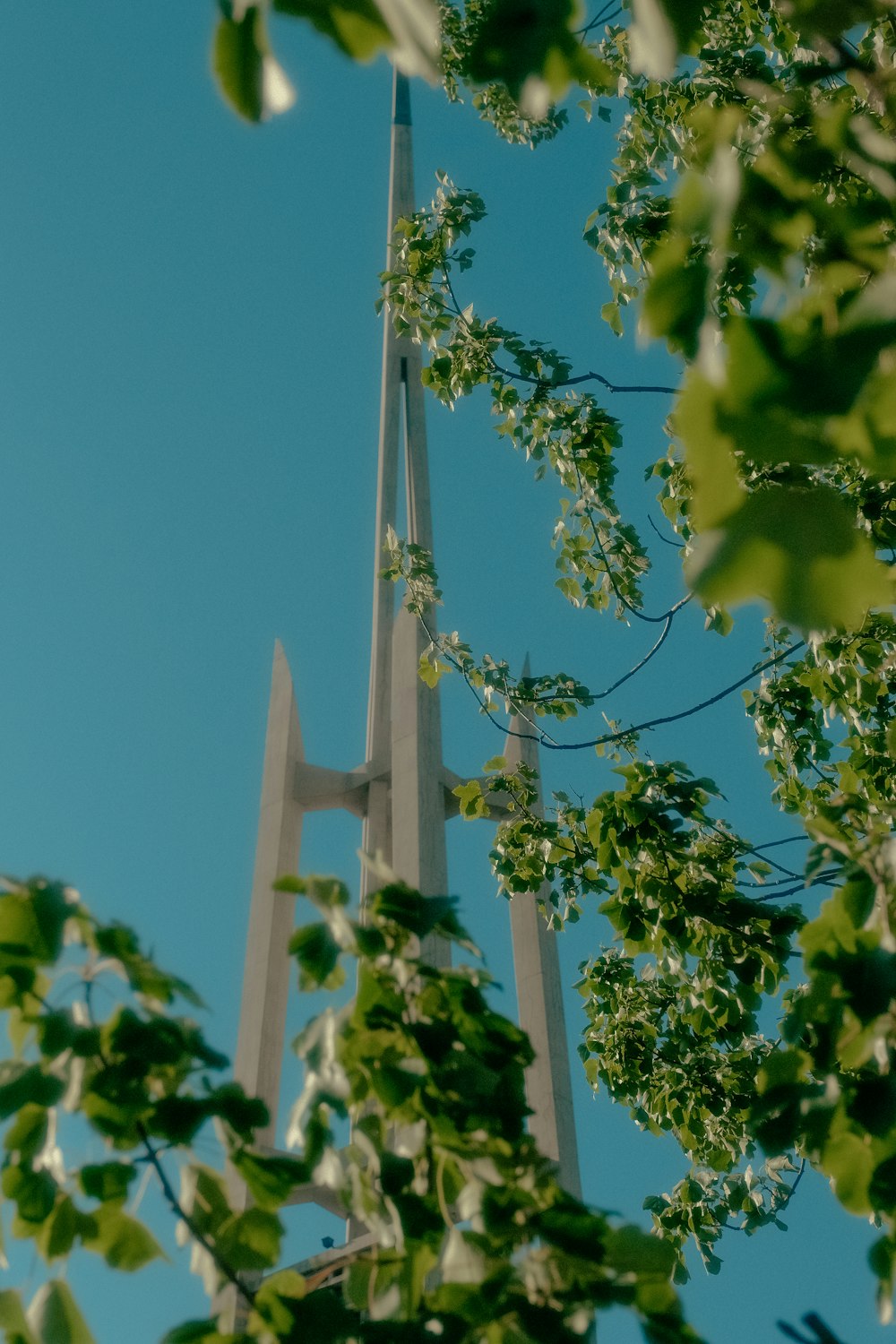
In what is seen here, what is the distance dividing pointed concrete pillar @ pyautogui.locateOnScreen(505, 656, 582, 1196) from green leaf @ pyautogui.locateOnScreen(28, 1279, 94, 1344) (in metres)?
6.87

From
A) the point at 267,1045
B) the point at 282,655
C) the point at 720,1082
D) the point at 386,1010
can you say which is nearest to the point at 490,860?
the point at 720,1082

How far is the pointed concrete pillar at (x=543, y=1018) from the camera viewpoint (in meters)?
8.74

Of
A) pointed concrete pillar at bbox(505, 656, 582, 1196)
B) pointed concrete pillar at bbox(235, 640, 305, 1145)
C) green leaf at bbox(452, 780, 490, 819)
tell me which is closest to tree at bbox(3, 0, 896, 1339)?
green leaf at bbox(452, 780, 490, 819)

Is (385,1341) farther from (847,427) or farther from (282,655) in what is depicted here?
(282,655)

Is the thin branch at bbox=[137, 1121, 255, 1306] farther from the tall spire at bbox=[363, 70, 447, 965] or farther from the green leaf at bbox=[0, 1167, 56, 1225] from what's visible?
the tall spire at bbox=[363, 70, 447, 965]

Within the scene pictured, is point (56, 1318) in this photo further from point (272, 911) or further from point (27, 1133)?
point (272, 911)

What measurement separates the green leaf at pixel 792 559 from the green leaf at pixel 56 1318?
1.26 meters

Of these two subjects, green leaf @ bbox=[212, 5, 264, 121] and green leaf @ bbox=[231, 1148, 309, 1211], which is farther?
green leaf @ bbox=[231, 1148, 309, 1211]

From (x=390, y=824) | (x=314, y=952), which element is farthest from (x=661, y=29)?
(x=390, y=824)

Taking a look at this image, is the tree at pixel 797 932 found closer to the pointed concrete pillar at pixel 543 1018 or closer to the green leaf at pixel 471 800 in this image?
the green leaf at pixel 471 800

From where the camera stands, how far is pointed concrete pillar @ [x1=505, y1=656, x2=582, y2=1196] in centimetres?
874

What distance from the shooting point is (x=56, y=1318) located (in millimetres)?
1514

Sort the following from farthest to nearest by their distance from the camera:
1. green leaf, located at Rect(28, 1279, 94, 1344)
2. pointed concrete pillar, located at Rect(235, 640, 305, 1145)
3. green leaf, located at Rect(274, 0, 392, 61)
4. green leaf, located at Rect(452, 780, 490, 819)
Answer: pointed concrete pillar, located at Rect(235, 640, 305, 1145) < green leaf, located at Rect(452, 780, 490, 819) < green leaf, located at Rect(28, 1279, 94, 1344) < green leaf, located at Rect(274, 0, 392, 61)

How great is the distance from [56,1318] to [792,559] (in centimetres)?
131
